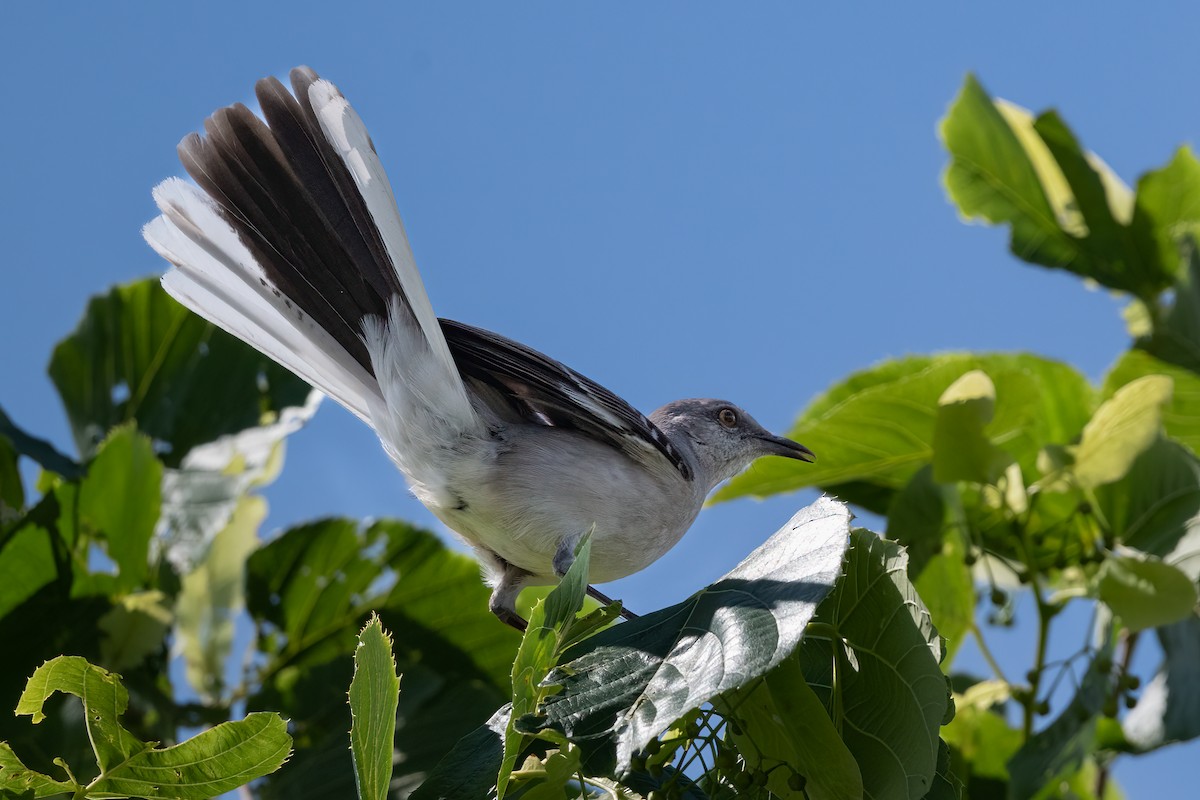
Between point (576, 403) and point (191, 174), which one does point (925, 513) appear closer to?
point (576, 403)

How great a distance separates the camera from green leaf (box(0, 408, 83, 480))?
3652 millimetres

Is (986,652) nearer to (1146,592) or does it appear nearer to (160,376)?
(1146,592)

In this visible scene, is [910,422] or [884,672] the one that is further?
[910,422]

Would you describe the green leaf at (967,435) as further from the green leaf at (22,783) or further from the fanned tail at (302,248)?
the green leaf at (22,783)

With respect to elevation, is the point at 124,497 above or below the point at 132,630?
above

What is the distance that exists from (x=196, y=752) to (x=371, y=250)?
1501mm

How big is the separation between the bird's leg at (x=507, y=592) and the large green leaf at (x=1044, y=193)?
229cm

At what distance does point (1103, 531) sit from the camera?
341 centimetres

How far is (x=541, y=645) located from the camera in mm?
1804

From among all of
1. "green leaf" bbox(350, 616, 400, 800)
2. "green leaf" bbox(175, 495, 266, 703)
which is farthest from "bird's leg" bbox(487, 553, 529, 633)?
"green leaf" bbox(350, 616, 400, 800)

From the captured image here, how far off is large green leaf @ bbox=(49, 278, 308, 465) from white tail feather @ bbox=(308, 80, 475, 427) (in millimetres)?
1530

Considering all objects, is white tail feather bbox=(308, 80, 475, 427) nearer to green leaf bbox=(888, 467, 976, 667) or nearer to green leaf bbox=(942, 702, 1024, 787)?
green leaf bbox=(888, 467, 976, 667)

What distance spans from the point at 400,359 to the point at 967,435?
1.44 meters

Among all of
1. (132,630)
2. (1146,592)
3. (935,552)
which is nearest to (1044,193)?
(935,552)
